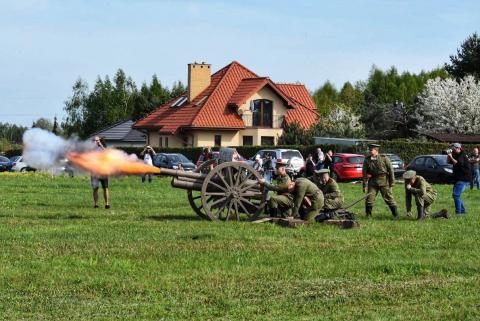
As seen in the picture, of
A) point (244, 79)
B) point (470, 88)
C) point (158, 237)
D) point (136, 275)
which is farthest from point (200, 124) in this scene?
point (136, 275)

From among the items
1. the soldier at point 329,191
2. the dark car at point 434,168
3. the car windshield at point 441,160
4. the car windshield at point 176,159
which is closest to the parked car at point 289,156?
the car windshield at point 176,159

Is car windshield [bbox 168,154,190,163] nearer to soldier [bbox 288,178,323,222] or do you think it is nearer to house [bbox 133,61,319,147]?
house [bbox 133,61,319,147]

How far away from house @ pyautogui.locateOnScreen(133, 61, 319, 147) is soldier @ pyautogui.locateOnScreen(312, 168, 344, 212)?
4665cm

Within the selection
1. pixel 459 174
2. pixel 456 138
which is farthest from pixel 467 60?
pixel 459 174

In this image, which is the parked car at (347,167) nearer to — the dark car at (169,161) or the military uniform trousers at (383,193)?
the dark car at (169,161)

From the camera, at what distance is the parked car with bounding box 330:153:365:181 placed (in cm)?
4319

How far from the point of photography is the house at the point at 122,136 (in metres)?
84.2

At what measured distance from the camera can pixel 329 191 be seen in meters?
20.0

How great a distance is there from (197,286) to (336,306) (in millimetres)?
2108

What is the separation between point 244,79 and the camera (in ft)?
233

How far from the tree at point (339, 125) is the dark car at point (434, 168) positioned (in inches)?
900

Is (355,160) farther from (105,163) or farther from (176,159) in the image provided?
(105,163)

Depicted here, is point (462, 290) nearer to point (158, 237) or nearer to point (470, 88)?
point (158, 237)

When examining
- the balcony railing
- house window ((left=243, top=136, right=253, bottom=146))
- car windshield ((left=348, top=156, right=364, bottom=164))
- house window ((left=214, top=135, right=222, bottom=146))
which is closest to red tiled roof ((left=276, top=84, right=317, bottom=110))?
the balcony railing
